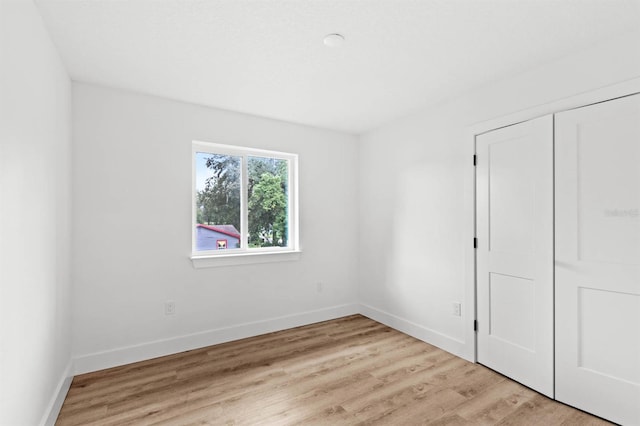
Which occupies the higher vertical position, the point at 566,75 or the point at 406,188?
the point at 566,75

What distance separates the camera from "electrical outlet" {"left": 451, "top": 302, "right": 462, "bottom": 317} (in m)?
2.93

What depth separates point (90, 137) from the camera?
2668 mm

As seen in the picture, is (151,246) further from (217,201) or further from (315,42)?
(315,42)

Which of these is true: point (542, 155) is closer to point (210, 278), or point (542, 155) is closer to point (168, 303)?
point (210, 278)

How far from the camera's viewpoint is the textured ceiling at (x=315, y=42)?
174 cm

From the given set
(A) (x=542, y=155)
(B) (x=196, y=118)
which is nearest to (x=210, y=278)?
(B) (x=196, y=118)

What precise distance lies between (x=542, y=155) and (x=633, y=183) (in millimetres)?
546

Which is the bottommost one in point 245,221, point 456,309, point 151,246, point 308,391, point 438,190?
point 308,391

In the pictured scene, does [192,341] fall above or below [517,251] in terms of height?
below

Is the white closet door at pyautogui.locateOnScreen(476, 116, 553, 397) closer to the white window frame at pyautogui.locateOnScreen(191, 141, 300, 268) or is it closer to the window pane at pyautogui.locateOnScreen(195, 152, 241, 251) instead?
the white window frame at pyautogui.locateOnScreen(191, 141, 300, 268)

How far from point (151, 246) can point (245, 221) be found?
968 mm

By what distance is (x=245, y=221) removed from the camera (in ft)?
11.5

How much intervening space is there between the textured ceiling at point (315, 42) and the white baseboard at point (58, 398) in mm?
2294

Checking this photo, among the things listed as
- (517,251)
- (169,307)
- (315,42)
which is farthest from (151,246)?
(517,251)
